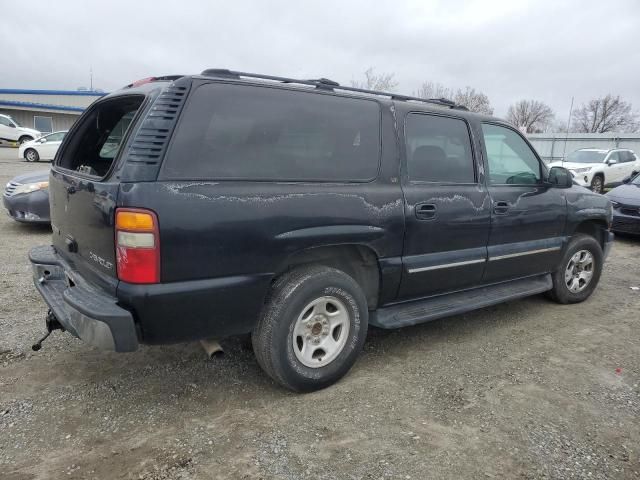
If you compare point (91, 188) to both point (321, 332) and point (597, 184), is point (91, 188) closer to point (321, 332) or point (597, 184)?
point (321, 332)

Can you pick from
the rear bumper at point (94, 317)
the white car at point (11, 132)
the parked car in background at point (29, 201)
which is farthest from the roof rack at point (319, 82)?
the white car at point (11, 132)

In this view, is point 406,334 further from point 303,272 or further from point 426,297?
point 303,272

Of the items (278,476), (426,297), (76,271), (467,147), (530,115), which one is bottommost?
(278,476)

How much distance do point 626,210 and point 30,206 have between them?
383 inches

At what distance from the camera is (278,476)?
2373 mm

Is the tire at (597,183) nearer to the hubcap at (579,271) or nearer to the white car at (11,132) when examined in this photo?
the hubcap at (579,271)

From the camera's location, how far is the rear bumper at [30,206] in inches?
276

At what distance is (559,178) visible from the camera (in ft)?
14.6

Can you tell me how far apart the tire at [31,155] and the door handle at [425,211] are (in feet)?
65.5

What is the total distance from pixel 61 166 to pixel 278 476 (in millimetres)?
2751

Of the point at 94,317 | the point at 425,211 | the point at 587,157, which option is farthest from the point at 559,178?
the point at 587,157

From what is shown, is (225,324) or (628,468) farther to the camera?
(225,324)

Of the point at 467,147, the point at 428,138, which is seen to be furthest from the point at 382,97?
the point at 467,147

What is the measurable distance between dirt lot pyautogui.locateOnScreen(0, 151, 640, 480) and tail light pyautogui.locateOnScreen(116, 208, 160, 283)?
0.92 meters
